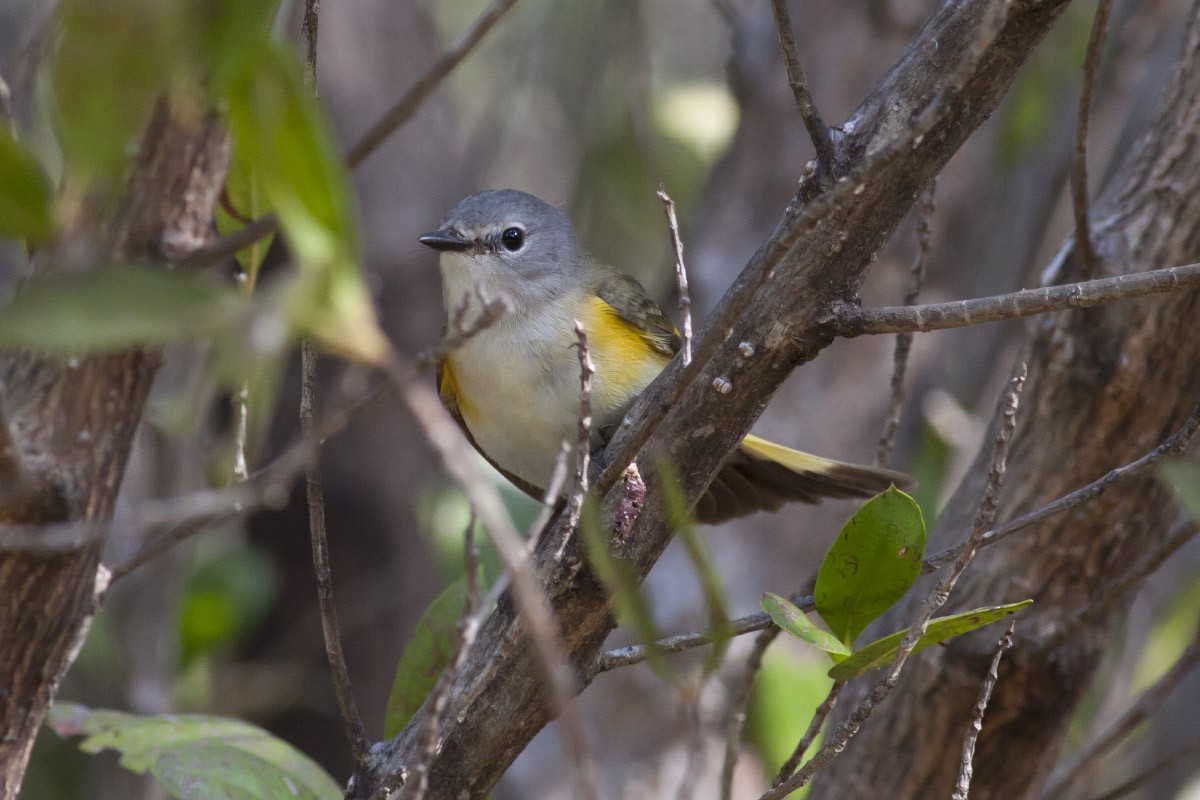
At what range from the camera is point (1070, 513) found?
87.5 inches

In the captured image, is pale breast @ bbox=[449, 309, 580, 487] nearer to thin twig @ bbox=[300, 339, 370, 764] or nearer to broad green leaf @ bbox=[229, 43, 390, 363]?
thin twig @ bbox=[300, 339, 370, 764]

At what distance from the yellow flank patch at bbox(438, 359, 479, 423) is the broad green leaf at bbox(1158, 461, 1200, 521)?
1.65m

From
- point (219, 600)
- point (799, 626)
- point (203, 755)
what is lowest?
point (203, 755)

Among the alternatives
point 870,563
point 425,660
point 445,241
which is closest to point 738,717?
point 870,563

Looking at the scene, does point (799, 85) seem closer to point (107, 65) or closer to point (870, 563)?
point (870, 563)

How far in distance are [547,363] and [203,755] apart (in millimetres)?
1156

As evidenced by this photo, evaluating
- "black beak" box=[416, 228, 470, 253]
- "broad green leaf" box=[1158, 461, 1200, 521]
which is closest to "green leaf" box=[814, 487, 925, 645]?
"broad green leaf" box=[1158, 461, 1200, 521]

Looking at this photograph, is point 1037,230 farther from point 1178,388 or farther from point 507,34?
point 507,34

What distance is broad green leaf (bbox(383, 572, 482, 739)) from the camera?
1963 mm

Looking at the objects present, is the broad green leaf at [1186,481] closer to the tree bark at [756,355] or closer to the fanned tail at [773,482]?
the tree bark at [756,355]

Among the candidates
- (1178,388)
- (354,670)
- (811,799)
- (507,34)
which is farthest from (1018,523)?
(507,34)

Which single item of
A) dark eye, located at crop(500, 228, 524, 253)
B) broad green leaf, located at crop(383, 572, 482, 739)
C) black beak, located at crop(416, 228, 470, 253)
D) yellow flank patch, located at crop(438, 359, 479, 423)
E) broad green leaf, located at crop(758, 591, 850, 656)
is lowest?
broad green leaf, located at crop(758, 591, 850, 656)

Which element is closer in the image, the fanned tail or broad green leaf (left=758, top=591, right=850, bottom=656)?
broad green leaf (left=758, top=591, right=850, bottom=656)

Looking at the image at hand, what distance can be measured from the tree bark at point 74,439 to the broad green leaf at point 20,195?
0.60 meters
